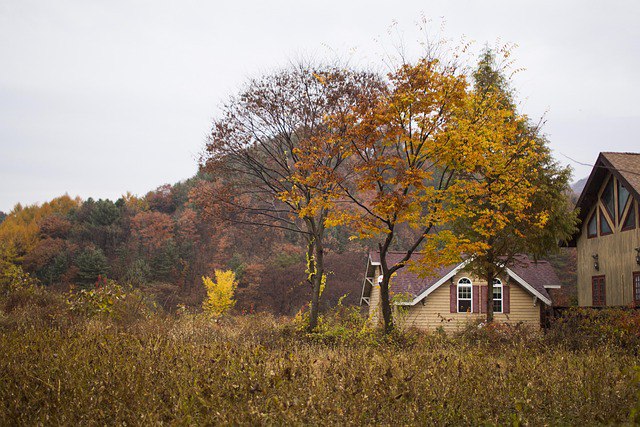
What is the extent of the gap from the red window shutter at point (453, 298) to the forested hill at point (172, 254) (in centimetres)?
1643

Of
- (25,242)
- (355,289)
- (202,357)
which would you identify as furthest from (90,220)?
(202,357)

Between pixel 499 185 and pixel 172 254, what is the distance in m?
43.4

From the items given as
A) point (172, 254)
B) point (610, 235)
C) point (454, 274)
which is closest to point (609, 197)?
point (610, 235)

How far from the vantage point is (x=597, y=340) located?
14.2m

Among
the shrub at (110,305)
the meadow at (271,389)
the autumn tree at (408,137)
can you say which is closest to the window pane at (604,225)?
the autumn tree at (408,137)

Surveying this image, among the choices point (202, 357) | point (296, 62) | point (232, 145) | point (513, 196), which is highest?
point (296, 62)

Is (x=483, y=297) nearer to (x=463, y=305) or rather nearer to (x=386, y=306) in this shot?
(x=463, y=305)

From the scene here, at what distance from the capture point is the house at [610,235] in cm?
2043

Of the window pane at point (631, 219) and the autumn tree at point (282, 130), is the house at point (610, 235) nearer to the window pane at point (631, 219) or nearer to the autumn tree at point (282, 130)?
the window pane at point (631, 219)

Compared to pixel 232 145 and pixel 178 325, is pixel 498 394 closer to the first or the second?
pixel 178 325

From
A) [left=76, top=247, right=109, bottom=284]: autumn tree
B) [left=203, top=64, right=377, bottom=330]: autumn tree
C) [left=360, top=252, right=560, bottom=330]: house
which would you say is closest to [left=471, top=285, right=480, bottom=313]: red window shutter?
[left=360, top=252, right=560, bottom=330]: house

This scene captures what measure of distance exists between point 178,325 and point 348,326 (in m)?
5.43

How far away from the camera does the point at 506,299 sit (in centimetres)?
2712

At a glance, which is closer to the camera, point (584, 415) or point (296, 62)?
point (584, 415)
